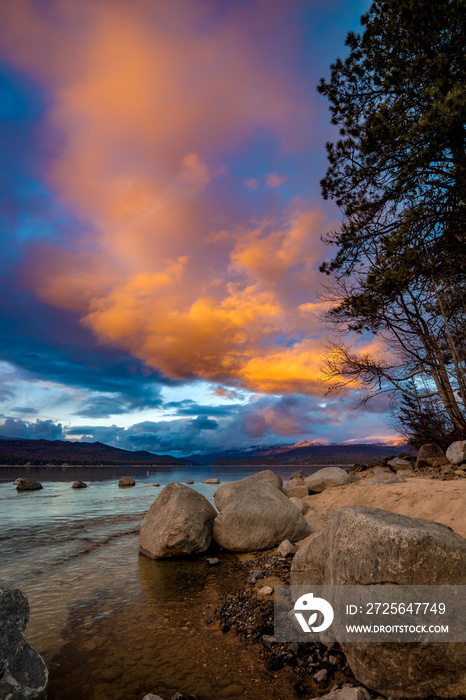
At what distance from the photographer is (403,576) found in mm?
3186

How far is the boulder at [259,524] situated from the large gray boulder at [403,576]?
17.3ft

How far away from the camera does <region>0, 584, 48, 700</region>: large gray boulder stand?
3.16 meters

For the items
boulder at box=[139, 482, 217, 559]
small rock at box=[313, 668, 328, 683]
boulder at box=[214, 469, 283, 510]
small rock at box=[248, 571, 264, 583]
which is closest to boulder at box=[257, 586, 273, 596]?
small rock at box=[248, 571, 264, 583]

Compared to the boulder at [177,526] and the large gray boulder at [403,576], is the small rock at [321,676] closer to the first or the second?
the large gray boulder at [403,576]

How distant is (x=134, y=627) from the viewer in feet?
16.3

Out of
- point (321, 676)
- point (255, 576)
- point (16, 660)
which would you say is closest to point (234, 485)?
point (255, 576)

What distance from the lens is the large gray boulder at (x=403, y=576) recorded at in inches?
121

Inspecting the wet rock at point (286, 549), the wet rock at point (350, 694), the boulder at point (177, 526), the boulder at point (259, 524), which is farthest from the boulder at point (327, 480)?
the wet rock at point (350, 694)

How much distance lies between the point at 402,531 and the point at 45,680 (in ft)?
12.8

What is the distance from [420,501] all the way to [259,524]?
401 centimetres

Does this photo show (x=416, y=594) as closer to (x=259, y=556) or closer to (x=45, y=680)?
(x=45, y=680)

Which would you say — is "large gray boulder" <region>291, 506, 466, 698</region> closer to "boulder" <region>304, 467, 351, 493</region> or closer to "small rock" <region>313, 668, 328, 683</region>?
"small rock" <region>313, 668, 328, 683</region>

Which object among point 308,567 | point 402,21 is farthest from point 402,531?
point 402,21

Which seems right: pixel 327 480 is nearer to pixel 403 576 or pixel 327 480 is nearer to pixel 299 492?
pixel 299 492
